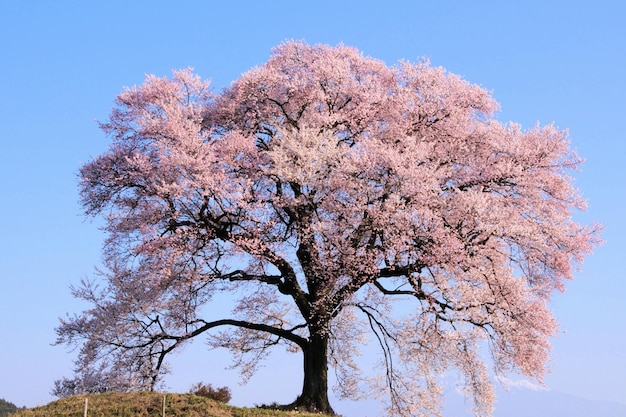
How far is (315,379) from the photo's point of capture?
1070 inches

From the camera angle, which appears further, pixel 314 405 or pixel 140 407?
pixel 314 405

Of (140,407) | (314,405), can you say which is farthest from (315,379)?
(140,407)

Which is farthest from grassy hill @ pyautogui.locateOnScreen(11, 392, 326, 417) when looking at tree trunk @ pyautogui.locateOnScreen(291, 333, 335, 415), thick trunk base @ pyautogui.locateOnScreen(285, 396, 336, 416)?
tree trunk @ pyautogui.locateOnScreen(291, 333, 335, 415)

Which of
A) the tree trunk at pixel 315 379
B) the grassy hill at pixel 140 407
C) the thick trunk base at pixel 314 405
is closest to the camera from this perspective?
the grassy hill at pixel 140 407

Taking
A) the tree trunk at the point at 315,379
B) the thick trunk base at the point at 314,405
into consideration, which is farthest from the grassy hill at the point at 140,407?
the tree trunk at the point at 315,379

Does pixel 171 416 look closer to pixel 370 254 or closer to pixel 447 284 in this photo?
pixel 370 254

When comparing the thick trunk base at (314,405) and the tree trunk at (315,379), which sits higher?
the tree trunk at (315,379)

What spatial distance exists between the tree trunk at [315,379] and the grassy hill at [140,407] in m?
3.36

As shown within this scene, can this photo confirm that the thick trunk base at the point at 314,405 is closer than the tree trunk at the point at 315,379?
Yes

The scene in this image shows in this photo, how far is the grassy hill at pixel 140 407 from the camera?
69.6 ft

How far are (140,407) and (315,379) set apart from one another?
7776mm

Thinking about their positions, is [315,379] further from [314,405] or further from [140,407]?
[140,407]

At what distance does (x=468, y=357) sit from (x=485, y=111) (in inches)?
395

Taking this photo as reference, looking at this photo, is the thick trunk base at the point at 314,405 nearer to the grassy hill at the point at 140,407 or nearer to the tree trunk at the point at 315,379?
the tree trunk at the point at 315,379
